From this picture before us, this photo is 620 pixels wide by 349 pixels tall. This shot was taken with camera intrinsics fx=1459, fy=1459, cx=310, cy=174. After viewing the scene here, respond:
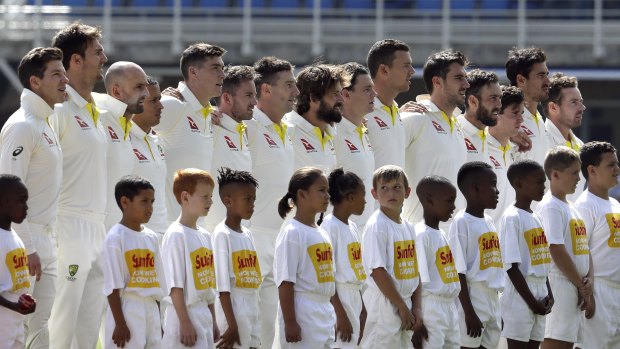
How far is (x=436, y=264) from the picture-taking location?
26.6 feet

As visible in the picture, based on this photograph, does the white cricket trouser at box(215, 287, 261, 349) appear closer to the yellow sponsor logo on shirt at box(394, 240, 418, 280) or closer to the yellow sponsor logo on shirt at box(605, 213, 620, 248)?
the yellow sponsor logo on shirt at box(394, 240, 418, 280)

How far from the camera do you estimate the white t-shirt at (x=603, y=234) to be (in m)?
9.30

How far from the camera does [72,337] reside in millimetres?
7949

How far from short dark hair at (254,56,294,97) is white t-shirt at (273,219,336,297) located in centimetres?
159

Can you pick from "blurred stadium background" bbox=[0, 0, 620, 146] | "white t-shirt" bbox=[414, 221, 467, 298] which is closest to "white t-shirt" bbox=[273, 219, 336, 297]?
"white t-shirt" bbox=[414, 221, 467, 298]

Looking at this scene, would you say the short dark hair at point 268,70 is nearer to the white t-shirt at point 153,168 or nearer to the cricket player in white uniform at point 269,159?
the cricket player in white uniform at point 269,159

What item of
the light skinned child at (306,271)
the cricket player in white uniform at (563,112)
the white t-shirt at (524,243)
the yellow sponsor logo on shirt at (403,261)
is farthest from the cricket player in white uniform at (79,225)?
the cricket player in white uniform at (563,112)

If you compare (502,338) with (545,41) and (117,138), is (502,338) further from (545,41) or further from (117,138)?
(545,41)

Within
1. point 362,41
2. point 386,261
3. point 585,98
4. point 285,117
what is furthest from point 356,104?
point 585,98

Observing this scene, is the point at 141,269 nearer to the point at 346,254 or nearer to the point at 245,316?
the point at 245,316

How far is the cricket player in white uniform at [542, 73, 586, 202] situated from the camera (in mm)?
10406

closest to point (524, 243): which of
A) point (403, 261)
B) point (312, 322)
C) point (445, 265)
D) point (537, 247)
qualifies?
point (537, 247)

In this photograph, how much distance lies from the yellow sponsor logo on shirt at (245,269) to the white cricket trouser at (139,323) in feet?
1.64

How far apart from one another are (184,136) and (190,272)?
141 centimetres
